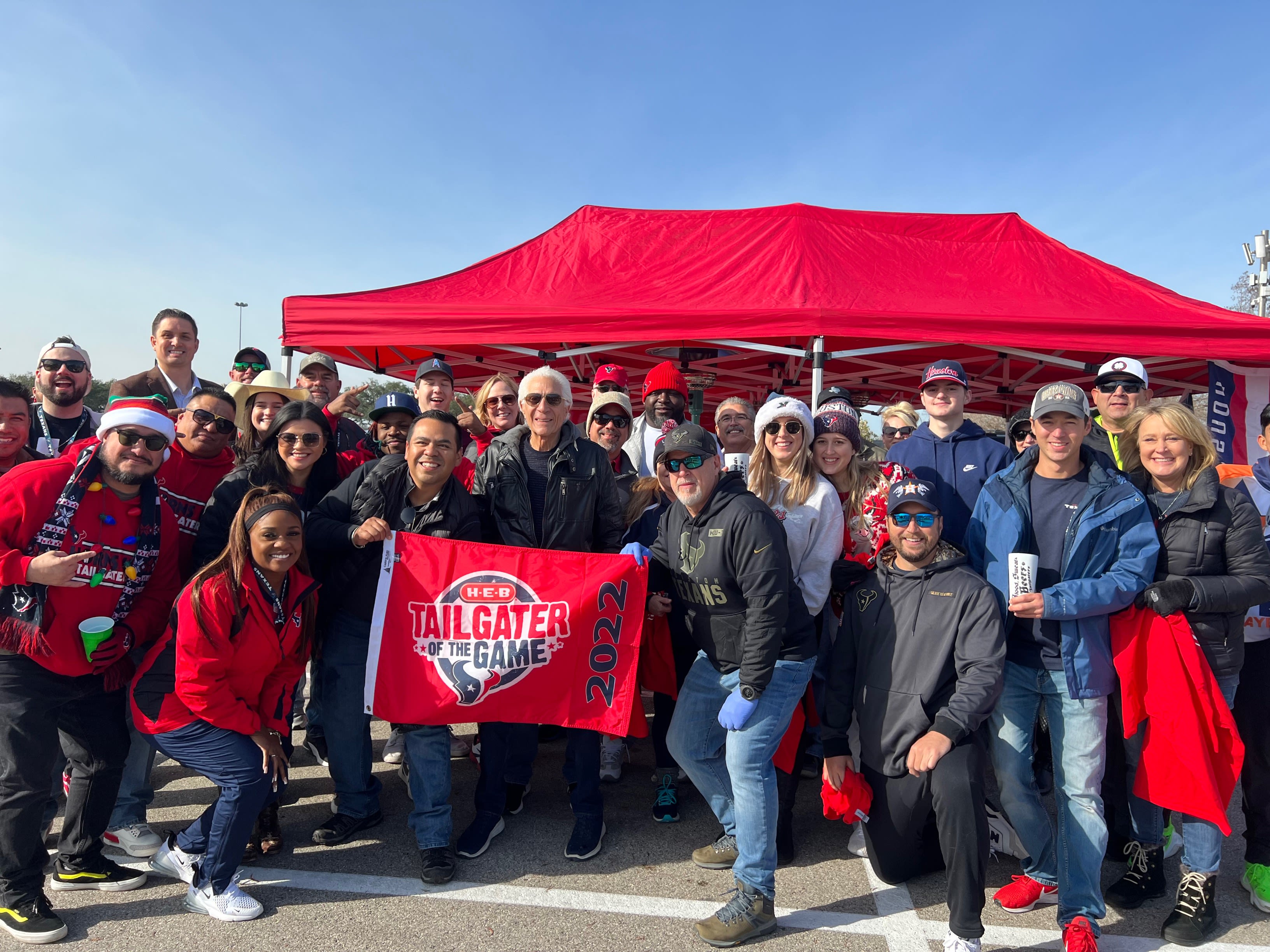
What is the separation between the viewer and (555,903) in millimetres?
3107

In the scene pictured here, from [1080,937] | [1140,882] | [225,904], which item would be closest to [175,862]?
[225,904]

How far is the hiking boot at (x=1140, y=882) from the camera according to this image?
317cm

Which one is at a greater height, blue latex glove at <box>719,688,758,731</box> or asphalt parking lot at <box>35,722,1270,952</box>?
blue latex glove at <box>719,688,758,731</box>

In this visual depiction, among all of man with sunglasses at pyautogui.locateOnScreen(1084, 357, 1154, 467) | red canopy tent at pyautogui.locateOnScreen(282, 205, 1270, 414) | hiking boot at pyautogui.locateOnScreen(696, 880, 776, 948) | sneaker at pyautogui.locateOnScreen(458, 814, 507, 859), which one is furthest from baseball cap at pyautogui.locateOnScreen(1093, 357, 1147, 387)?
sneaker at pyautogui.locateOnScreen(458, 814, 507, 859)

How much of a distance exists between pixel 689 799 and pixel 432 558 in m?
2.03

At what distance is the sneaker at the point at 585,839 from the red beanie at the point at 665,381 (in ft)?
8.25

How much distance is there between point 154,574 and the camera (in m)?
3.32

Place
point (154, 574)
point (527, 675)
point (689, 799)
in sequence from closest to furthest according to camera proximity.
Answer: point (154, 574) < point (527, 675) < point (689, 799)

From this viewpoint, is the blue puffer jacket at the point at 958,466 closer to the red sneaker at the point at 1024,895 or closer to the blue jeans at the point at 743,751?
the blue jeans at the point at 743,751

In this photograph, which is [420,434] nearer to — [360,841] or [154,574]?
[154,574]

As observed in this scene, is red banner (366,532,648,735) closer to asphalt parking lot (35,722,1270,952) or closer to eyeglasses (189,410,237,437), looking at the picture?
asphalt parking lot (35,722,1270,952)

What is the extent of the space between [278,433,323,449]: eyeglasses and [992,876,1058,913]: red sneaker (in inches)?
147

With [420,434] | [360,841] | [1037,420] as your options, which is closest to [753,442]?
[1037,420]

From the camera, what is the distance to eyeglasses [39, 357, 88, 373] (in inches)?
166
